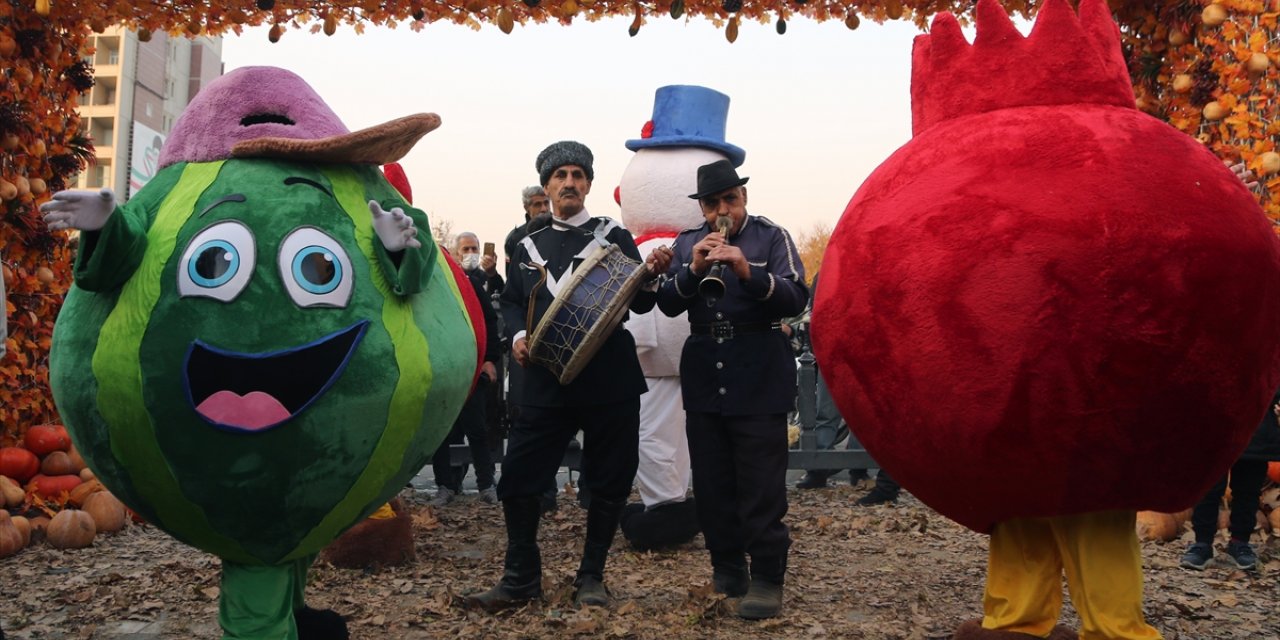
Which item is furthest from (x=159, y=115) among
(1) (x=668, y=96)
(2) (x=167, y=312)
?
(2) (x=167, y=312)

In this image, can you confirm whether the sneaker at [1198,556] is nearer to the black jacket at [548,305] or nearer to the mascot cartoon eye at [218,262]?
the black jacket at [548,305]

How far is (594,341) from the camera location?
462 centimetres

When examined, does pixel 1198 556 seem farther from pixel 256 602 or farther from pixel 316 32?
pixel 316 32

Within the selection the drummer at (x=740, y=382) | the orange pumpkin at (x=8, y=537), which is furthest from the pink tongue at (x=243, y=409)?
the orange pumpkin at (x=8, y=537)

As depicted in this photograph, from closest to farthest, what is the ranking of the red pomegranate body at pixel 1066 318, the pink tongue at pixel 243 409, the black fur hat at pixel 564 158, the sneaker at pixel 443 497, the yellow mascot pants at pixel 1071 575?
the red pomegranate body at pixel 1066 318, the yellow mascot pants at pixel 1071 575, the pink tongue at pixel 243 409, the black fur hat at pixel 564 158, the sneaker at pixel 443 497

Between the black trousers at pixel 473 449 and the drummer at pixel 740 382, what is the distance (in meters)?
2.92

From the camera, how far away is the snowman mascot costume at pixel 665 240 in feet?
21.0

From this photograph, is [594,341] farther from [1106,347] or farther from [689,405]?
[1106,347]

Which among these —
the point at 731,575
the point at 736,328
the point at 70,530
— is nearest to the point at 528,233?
the point at 736,328

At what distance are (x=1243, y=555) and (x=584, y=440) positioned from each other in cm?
368

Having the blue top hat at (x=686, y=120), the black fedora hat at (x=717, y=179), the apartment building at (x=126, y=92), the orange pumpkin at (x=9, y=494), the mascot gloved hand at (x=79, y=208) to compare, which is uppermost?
the apartment building at (x=126, y=92)

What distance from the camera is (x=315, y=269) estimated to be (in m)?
3.21

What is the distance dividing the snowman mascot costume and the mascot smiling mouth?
10.2 feet

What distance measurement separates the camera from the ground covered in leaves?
4633mm
